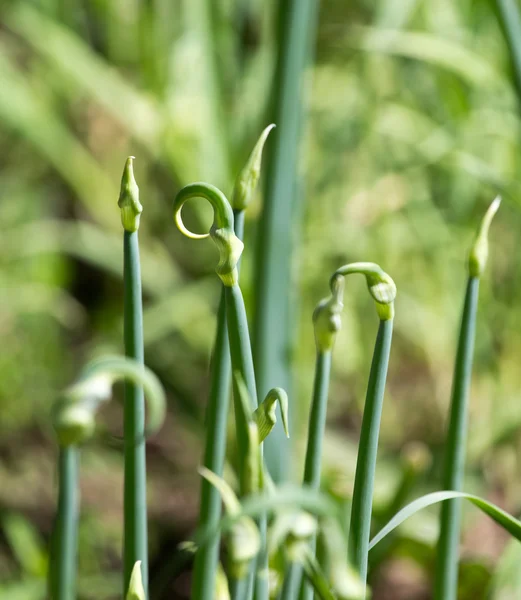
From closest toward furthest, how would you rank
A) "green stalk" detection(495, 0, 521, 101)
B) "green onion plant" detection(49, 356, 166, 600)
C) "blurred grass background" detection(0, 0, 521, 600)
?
"green onion plant" detection(49, 356, 166, 600), "green stalk" detection(495, 0, 521, 101), "blurred grass background" detection(0, 0, 521, 600)

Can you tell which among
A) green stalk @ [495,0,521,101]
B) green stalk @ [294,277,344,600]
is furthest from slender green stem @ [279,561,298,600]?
green stalk @ [495,0,521,101]

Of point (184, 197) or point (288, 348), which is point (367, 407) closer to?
point (184, 197)

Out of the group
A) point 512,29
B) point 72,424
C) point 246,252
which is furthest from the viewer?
point 246,252

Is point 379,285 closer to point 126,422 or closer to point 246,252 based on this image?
point 126,422

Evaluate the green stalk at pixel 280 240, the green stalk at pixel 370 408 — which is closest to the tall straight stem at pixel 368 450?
the green stalk at pixel 370 408

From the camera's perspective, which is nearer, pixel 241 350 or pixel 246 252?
pixel 241 350

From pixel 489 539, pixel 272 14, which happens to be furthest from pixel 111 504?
pixel 272 14

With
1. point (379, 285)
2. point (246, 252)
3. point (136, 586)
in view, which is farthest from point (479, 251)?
point (246, 252)

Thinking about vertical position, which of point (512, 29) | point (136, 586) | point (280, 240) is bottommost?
point (136, 586)

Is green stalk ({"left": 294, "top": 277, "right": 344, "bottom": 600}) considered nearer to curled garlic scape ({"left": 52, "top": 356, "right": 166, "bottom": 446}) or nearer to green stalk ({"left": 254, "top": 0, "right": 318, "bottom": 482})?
curled garlic scape ({"left": 52, "top": 356, "right": 166, "bottom": 446})
